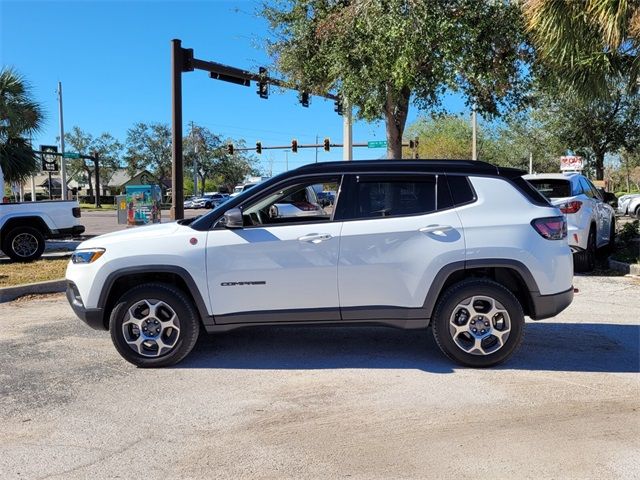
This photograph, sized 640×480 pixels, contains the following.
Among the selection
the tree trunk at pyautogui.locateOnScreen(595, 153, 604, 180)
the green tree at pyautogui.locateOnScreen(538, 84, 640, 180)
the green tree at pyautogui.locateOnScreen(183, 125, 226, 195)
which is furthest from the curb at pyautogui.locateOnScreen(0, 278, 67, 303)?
the green tree at pyautogui.locateOnScreen(183, 125, 226, 195)

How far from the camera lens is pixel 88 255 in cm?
502

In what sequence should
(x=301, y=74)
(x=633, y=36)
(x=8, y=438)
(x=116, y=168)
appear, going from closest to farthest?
(x=8, y=438)
(x=633, y=36)
(x=301, y=74)
(x=116, y=168)

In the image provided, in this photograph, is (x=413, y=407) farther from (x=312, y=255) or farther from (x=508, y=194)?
(x=508, y=194)

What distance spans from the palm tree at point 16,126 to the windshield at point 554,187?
18.1m

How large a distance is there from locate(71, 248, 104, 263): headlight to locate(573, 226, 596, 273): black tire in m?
7.99

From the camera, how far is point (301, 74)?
48.4ft

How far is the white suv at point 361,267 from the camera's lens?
4836mm

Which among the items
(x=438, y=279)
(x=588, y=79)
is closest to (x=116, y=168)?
(x=588, y=79)

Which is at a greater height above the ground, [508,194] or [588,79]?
[588,79]

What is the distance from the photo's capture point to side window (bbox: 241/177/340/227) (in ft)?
16.6

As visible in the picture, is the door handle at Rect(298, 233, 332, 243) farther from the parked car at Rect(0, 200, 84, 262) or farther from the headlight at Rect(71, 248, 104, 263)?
the parked car at Rect(0, 200, 84, 262)

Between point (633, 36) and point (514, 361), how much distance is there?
22.8 feet

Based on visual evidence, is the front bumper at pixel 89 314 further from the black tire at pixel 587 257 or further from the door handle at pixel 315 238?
the black tire at pixel 587 257

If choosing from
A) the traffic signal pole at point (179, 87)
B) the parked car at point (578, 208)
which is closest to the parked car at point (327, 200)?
the parked car at point (578, 208)
